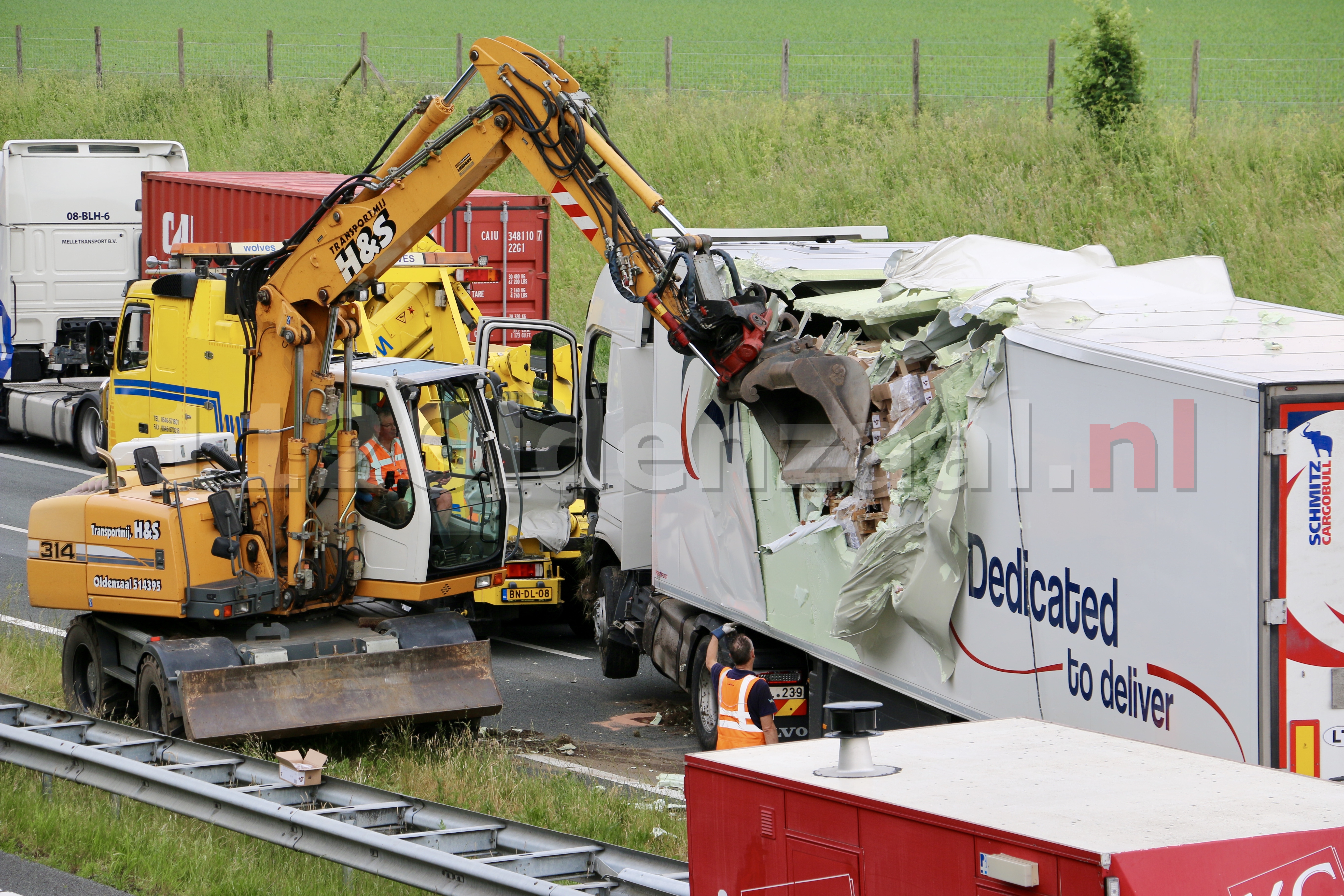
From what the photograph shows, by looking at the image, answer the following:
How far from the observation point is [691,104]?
32.2m

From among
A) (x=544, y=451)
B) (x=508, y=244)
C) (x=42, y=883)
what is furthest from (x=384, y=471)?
(x=508, y=244)

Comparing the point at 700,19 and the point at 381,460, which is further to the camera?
the point at 700,19

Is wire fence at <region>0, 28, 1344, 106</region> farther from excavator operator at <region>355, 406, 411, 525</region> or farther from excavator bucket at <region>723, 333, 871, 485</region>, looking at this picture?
excavator operator at <region>355, 406, 411, 525</region>

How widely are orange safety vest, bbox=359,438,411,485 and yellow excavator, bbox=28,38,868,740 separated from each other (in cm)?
2

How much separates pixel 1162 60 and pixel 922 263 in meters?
30.0

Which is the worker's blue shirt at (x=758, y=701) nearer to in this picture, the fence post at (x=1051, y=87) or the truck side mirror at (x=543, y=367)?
the truck side mirror at (x=543, y=367)

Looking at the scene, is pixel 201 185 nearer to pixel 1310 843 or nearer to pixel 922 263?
pixel 922 263

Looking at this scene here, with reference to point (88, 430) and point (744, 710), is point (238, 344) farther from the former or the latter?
point (744, 710)

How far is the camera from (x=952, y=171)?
25734 mm

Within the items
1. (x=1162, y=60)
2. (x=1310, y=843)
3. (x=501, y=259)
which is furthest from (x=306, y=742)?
(x=1162, y=60)

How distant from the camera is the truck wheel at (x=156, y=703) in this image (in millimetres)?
10555

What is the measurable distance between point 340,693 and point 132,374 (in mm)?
8218

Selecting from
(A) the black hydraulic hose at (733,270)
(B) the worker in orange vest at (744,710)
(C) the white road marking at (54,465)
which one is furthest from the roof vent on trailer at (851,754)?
(C) the white road marking at (54,465)

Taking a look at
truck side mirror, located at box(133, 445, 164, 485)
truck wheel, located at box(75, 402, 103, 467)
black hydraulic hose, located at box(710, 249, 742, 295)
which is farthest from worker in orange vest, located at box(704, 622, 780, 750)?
truck wheel, located at box(75, 402, 103, 467)
